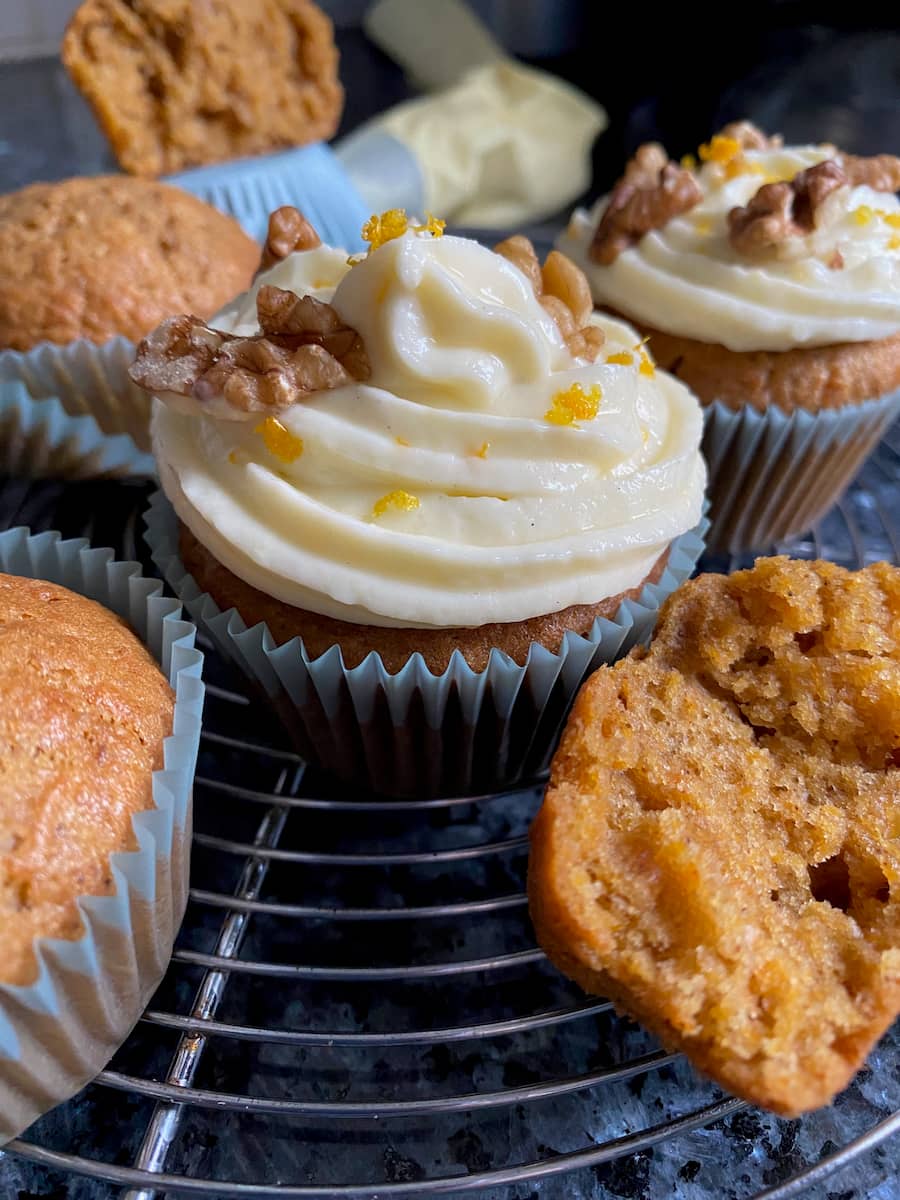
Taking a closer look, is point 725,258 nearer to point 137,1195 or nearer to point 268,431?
point 268,431

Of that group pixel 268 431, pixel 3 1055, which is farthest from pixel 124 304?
pixel 3 1055

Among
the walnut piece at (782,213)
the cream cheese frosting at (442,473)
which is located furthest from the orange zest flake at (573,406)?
the walnut piece at (782,213)

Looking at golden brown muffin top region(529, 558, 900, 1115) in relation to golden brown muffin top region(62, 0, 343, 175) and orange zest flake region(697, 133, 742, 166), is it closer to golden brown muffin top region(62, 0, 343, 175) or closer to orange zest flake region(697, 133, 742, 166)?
orange zest flake region(697, 133, 742, 166)

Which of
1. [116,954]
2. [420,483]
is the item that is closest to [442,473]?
[420,483]

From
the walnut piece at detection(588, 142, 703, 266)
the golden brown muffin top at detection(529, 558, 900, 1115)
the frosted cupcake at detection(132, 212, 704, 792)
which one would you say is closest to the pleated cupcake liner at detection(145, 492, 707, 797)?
the frosted cupcake at detection(132, 212, 704, 792)

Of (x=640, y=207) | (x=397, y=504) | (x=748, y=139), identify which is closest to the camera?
(x=397, y=504)

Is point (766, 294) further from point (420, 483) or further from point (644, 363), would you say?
point (420, 483)
